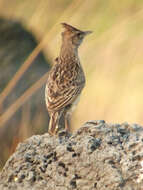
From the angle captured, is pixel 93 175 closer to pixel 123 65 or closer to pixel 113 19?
pixel 123 65

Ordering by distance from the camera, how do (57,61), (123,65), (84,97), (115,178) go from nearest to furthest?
(115,178) < (57,61) < (123,65) < (84,97)

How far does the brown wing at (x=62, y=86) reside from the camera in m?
5.23

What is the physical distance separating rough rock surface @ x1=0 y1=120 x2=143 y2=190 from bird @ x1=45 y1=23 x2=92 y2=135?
82 centimetres

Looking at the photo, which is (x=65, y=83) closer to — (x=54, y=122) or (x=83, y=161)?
(x=54, y=122)

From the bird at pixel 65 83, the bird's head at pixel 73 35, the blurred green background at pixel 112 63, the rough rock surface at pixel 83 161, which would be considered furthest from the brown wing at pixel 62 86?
the rough rock surface at pixel 83 161

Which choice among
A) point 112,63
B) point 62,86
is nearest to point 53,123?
point 62,86

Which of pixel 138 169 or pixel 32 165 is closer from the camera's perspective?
pixel 138 169

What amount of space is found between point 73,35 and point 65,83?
0.62 meters

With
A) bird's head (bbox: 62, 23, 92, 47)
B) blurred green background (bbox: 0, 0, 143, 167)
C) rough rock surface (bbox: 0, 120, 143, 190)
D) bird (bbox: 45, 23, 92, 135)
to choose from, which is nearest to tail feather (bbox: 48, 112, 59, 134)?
bird (bbox: 45, 23, 92, 135)

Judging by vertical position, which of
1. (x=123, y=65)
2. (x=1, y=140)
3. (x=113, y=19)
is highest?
(x=113, y=19)

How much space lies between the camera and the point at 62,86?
17.9ft

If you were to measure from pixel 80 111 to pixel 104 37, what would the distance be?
2.65 feet

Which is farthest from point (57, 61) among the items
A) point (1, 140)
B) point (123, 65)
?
point (1, 140)

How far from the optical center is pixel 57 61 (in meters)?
5.98
